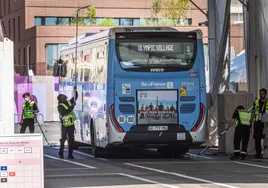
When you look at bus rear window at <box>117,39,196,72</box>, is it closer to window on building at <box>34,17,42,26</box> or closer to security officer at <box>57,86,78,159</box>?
security officer at <box>57,86,78,159</box>

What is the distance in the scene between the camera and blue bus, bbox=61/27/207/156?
22250 millimetres

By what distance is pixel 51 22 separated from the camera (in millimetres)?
84062

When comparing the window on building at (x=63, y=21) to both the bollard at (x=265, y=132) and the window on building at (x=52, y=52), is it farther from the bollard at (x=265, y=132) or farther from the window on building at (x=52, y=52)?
the bollard at (x=265, y=132)

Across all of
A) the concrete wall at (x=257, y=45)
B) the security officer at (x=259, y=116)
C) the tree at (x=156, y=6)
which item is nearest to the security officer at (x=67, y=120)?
the security officer at (x=259, y=116)

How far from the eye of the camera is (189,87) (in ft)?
74.0

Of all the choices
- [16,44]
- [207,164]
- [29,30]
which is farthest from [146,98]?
[16,44]

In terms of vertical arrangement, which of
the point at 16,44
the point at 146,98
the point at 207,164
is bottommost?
the point at 207,164

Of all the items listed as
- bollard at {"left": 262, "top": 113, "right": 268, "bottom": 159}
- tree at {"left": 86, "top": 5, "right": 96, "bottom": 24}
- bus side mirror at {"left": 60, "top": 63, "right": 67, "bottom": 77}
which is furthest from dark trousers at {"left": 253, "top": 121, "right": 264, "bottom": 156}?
tree at {"left": 86, "top": 5, "right": 96, "bottom": 24}

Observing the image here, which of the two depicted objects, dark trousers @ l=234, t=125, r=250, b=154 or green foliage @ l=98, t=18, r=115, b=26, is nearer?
dark trousers @ l=234, t=125, r=250, b=154

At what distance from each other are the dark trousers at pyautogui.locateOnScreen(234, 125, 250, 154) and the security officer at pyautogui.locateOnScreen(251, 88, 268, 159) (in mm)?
264

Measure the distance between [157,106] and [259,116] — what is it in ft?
9.08

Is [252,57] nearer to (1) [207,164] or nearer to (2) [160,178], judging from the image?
(1) [207,164]

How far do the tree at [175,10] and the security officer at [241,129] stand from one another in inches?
2320

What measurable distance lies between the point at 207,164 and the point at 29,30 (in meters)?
61.0
